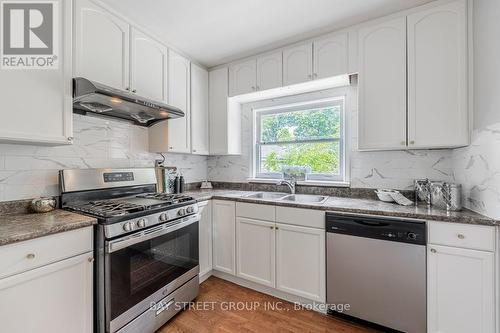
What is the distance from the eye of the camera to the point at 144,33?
Answer: 6.73ft

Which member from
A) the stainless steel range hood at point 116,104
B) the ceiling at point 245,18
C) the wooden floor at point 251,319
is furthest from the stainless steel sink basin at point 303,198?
the ceiling at point 245,18

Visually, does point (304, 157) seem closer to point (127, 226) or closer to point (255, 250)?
point (255, 250)

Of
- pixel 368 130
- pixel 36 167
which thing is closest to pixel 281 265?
pixel 368 130

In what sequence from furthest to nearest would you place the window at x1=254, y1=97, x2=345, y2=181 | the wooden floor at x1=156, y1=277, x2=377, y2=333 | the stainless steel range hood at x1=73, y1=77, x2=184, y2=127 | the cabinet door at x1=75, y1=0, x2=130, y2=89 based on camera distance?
1. the window at x1=254, y1=97, x2=345, y2=181
2. the wooden floor at x1=156, y1=277, x2=377, y2=333
3. the cabinet door at x1=75, y1=0, x2=130, y2=89
4. the stainless steel range hood at x1=73, y1=77, x2=184, y2=127

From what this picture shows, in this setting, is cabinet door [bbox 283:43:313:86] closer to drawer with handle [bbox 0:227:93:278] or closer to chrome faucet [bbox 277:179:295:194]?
chrome faucet [bbox 277:179:295:194]

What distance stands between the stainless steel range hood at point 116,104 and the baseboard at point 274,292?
180 cm

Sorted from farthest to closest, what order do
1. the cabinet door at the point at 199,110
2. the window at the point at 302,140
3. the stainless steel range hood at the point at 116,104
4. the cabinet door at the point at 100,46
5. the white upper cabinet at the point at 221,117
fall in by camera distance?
the white upper cabinet at the point at 221,117 < the cabinet door at the point at 199,110 < the window at the point at 302,140 < the cabinet door at the point at 100,46 < the stainless steel range hood at the point at 116,104

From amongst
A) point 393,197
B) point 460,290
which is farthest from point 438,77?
point 460,290

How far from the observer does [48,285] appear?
3.87ft

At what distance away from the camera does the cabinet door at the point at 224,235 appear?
2320 millimetres

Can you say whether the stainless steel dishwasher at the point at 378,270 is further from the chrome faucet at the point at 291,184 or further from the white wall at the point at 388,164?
the chrome faucet at the point at 291,184

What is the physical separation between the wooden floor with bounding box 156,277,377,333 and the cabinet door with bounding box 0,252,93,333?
Result: 0.68 m

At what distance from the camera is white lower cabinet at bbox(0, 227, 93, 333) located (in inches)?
41.4

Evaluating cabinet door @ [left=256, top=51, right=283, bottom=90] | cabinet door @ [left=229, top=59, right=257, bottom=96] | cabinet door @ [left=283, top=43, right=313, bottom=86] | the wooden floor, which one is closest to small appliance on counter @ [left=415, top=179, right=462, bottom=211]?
the wooden floor
